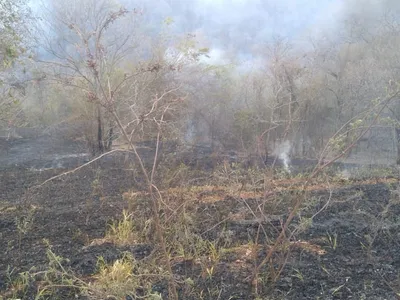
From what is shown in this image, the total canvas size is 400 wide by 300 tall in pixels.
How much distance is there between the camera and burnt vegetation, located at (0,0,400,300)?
11.9 feet

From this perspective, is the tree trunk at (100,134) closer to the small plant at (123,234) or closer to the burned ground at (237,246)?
the burned ground at (237,246)

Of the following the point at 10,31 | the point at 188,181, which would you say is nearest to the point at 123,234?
the point at 188,181

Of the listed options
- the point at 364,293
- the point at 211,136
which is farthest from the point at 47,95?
the point at 364,293

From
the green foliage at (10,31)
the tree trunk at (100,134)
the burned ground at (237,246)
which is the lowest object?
the burned ground at (237,246)

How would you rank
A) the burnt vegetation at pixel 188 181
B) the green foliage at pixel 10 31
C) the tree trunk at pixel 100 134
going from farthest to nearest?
the tree trunk at pixel 100 134, the green foliage at pixel 10 31, the burnt vegetation at pixel 188 181

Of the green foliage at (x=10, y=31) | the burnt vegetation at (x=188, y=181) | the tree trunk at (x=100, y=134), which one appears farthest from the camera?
the tree trunk at (x=100, y=134)

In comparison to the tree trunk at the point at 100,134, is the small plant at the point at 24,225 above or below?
below

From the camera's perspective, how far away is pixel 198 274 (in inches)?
157

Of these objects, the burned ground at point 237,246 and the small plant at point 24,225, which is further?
the small plant at point 24,225

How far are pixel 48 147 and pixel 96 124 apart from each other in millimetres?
3823

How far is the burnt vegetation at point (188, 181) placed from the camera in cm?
364

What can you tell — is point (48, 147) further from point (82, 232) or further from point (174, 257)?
→ point (174, 257)

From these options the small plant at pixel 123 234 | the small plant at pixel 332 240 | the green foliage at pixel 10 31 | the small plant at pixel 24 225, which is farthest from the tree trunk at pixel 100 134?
the small plant at pixel 332 240

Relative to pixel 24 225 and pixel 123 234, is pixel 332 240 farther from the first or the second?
pixel 24 225
